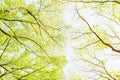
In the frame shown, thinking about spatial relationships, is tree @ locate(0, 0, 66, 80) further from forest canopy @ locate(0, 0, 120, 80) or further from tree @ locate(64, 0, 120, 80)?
tree @ locate(64, 0, 120, 80)

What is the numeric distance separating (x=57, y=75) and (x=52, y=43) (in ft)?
1.61

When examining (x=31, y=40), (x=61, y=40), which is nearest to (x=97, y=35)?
(x=61, y=40)

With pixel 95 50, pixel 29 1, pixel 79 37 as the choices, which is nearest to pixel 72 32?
pixel 79 37

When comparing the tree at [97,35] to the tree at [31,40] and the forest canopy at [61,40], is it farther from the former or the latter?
the tree at [31,40]

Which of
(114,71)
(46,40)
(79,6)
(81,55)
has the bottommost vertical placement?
(114,71)

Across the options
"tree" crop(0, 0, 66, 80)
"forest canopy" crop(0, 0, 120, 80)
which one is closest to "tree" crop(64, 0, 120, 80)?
"forest canopy" crop(0, 0, 120, 80)

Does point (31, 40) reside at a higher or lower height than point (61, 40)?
higher

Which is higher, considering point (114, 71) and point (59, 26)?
point (59, 26)

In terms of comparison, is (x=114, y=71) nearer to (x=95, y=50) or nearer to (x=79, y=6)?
(x=95, y=50)

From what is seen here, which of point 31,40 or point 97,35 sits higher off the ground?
point 31,40

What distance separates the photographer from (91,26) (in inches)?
193

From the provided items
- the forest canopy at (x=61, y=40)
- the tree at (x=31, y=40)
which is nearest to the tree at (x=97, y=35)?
the forest canopy at (x=61, y=40)

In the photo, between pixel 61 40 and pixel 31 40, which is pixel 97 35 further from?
pixel 31 40

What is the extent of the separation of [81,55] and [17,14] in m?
1.15
